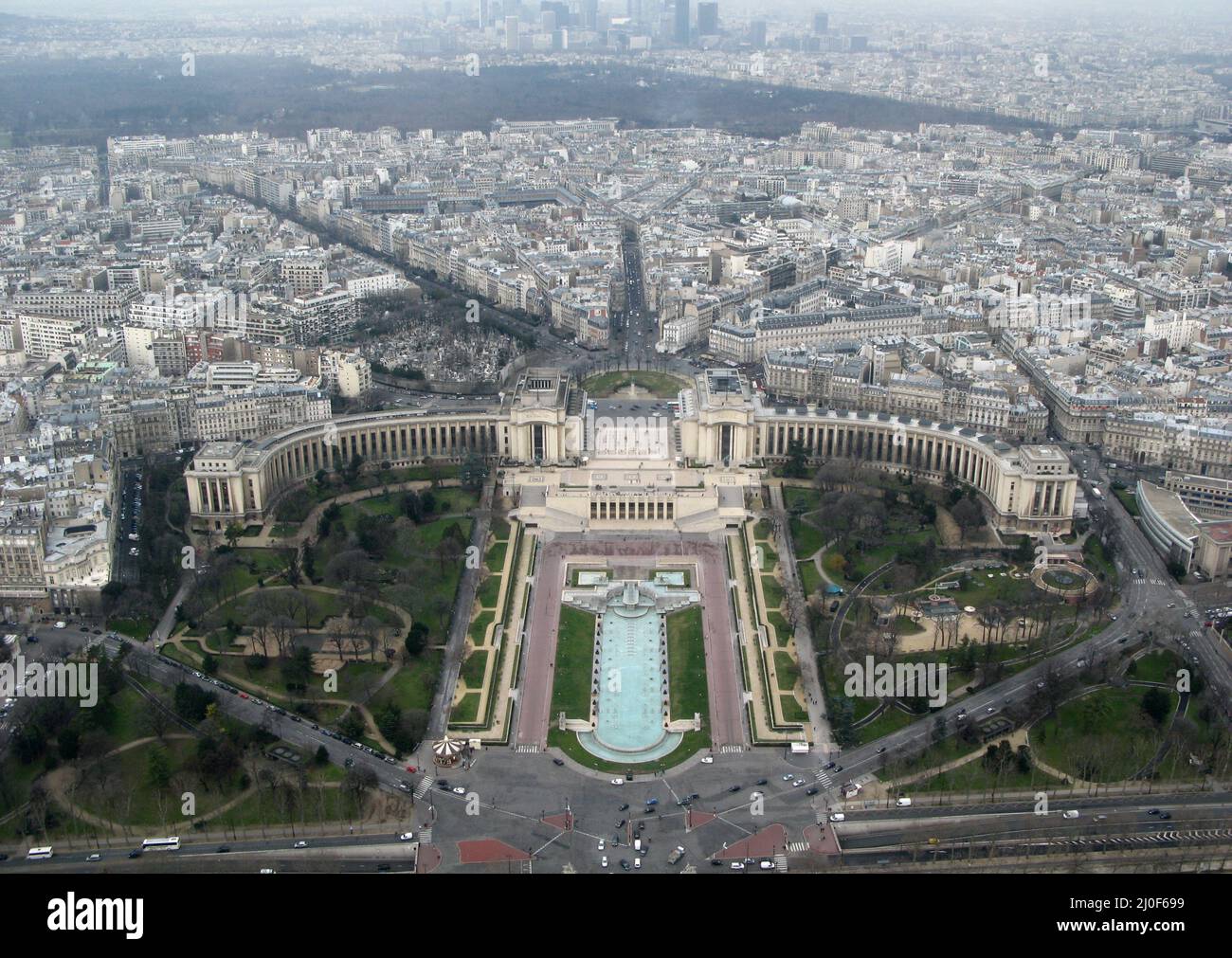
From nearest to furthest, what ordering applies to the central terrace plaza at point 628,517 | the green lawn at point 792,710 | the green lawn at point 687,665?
the green lawn at point 792,710 < the central terrace plaza at point 628,517 < the green lawn at point 687,665

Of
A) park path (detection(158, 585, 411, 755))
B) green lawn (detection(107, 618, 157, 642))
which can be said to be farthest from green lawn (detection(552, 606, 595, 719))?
green lawn (detection(107, 618, 157, 642))

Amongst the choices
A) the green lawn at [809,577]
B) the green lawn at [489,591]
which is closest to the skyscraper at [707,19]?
the green lawn at [809,577]

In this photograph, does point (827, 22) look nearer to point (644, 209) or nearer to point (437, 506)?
point (644, 209)

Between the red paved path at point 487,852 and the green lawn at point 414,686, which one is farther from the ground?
the green lawn at point 414,686

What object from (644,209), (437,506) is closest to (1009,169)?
(644,209)

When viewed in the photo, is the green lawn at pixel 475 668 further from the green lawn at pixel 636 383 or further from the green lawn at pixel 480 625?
the green lawn at pixel 636 383

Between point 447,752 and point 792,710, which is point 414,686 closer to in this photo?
point 447,752

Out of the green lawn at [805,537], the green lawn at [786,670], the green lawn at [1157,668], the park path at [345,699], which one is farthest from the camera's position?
the green lawn at [805,537]
